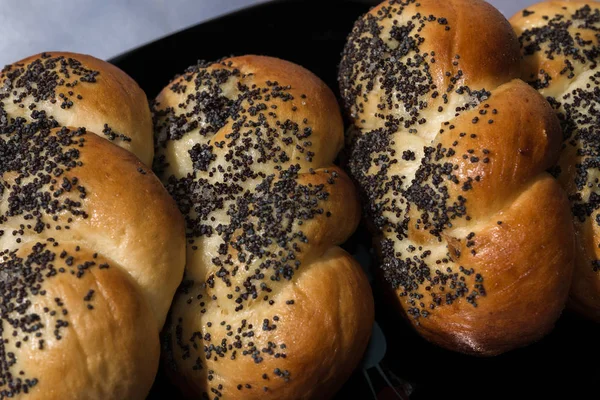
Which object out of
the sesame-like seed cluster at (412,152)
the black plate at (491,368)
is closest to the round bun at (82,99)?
the sesame-like seed cluster at (412,152)

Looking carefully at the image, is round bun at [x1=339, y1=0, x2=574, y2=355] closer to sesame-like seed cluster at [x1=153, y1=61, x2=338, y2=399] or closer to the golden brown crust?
sesame-like seed cluster at [x1=153, y1=61, x2=338, y2=399]

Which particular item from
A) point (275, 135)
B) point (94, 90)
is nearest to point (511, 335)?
point (275, 135)

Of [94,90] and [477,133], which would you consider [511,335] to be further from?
[94,90]

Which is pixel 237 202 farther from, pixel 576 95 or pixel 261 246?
pixel 576 95

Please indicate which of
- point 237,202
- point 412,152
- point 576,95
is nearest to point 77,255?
point 237,202

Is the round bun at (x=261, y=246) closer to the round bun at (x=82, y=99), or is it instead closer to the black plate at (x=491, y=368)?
the round bun at (x=82, y=99)
